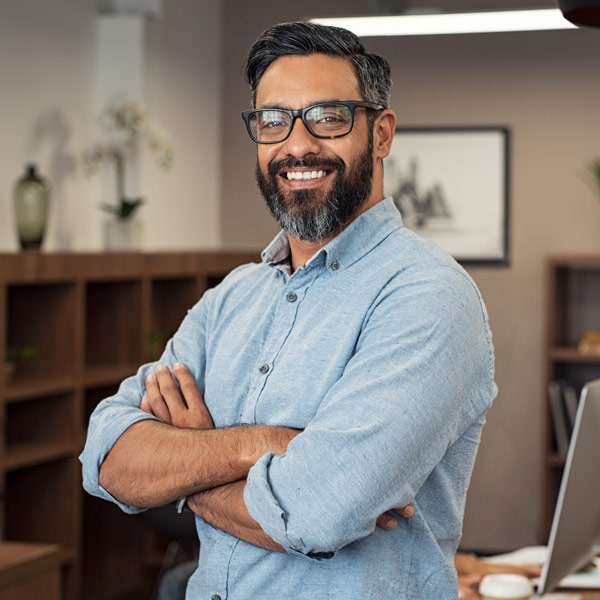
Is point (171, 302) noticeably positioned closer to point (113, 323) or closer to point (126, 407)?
point (113, 323)

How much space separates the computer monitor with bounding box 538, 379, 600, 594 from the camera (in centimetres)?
200

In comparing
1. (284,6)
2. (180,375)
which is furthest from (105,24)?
(180,375)

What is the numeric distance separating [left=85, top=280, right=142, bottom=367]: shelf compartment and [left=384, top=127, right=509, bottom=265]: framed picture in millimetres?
1902

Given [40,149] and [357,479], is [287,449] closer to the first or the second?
[357,479]

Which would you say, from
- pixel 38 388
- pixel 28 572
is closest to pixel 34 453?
pixel 38 388

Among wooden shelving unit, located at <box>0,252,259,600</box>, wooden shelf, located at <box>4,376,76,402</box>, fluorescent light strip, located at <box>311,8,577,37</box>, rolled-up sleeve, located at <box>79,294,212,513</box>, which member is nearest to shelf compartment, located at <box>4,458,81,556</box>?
→ wooden shelving unit, located at <box>0,252,259,600</box>

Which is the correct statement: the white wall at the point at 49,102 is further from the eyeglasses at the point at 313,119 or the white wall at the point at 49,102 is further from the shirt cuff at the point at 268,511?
the shirt cuff at the point at 268,511

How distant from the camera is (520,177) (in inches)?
227

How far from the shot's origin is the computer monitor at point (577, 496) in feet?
6.56

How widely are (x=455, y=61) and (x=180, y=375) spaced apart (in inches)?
173

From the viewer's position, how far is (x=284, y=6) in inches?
233

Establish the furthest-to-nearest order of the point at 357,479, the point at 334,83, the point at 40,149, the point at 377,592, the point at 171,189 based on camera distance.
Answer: the point at 171,189 < the point at 40,149 < the point at 334,83 < the point at 377,592 < the point at 357,479

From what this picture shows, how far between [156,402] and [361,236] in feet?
1.54

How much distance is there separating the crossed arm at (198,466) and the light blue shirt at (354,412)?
0.03 m
